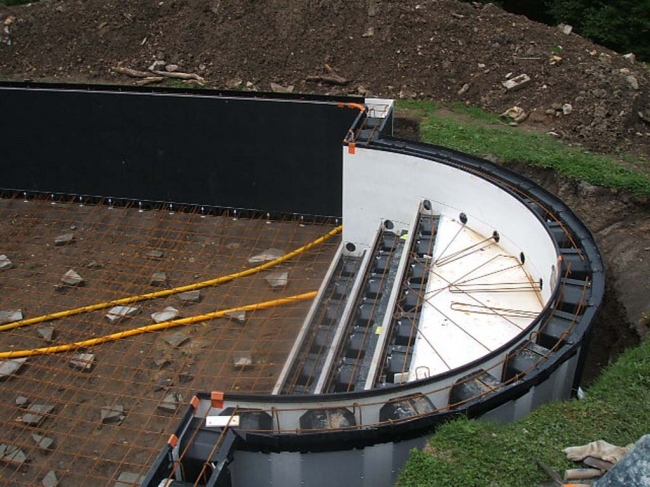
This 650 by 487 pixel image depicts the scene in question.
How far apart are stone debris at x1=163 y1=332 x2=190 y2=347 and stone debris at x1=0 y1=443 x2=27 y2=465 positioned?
7.86 feet

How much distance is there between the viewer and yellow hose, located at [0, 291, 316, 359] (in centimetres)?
963

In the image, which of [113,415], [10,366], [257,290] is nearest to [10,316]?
[10,366]

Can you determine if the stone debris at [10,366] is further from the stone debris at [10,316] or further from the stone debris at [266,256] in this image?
the stone debris at [266,256]

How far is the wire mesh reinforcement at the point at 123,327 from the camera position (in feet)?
27.1

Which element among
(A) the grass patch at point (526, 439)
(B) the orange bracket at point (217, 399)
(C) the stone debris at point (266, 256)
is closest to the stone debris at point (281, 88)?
(C) the stone debris at point (266, 256)

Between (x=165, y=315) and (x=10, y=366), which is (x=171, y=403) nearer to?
(x=165, y=315)

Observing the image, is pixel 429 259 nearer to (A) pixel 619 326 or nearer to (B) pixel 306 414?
(A) pixel 619 326

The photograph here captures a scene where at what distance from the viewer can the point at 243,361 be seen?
30.5 feet

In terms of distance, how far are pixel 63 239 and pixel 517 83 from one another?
8936mm

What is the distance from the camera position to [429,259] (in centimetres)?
873

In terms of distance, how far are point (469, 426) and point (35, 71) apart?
14284 millimetres

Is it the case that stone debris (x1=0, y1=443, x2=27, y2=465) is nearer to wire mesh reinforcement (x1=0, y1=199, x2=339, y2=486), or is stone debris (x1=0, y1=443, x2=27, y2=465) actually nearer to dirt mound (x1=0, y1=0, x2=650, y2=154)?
wire mesh reinforcement (x1=0, y1=199, x2=339, y2=486)

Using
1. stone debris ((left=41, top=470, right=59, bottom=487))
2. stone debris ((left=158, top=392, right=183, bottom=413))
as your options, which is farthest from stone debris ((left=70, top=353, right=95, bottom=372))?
stone debris ((left=41, top=470, right=59, bottom=487))

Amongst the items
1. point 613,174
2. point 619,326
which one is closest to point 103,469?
point 619,326
